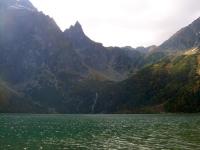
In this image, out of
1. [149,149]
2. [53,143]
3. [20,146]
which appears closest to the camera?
[149,149]

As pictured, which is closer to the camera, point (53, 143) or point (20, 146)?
point (20, 146)

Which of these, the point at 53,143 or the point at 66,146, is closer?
the point at 66,146

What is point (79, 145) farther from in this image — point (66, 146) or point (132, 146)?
point (132, 146)

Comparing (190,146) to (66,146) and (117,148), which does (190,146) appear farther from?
(66,146)

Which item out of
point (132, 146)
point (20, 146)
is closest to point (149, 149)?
point (132, 146)

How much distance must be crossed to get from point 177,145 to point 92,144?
779 inches

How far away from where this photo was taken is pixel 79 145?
291 ft

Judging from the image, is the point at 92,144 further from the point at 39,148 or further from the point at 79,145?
the point at 39,148

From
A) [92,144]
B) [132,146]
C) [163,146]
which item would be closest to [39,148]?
[92,144]

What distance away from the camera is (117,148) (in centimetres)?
8300

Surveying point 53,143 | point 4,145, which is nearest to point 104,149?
point 53,143

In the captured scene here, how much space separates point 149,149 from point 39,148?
927 inches

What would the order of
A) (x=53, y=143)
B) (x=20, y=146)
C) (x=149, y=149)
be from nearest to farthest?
1. (x=149, y=149)
2. (x=20, y=146)
3. (x=53, y=143)

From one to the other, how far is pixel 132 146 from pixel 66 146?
14.9 meters
